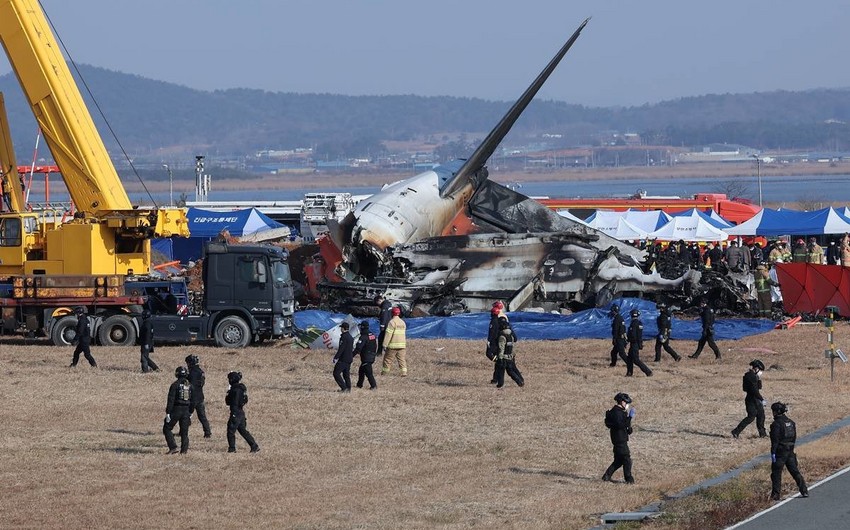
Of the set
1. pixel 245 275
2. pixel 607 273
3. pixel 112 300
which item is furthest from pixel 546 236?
pixel 112 300

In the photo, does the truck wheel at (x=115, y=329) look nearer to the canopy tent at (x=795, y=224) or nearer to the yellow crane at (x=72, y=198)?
the yellow crane at (x=72, y=198)

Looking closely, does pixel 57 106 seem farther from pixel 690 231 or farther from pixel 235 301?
pixel 690 231

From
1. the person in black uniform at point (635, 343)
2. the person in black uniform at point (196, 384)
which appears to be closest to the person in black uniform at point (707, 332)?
the person in black uniform at point (635, 343)

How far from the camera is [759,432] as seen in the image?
21578 mm

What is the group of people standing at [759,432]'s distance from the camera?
16.7m

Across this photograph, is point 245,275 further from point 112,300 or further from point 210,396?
point 210,396

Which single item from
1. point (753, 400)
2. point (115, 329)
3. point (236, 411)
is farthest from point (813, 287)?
point (236, 411)

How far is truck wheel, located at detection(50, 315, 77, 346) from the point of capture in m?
32.5

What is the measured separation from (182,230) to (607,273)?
11958 millimetres

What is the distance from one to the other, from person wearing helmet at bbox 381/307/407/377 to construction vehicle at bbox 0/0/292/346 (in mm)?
5124

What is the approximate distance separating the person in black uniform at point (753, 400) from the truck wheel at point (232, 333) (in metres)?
14.4

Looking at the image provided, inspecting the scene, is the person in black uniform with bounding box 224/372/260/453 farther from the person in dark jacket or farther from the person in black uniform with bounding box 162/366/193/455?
the person in dark jacket

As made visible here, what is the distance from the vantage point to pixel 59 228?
3359 centimetres

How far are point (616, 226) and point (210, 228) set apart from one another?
57.5ft
